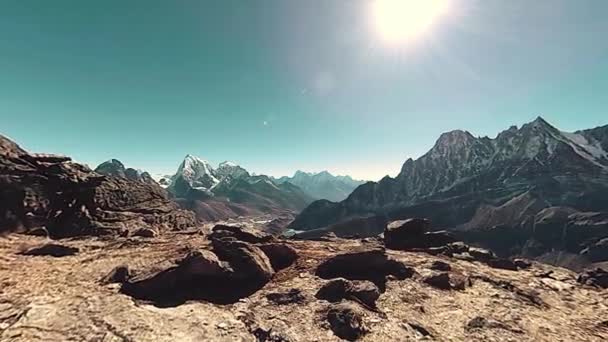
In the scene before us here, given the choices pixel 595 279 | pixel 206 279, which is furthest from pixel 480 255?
pixel 206 279

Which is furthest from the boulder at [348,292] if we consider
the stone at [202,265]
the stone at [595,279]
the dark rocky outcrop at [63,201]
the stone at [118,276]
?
the dark rocky outcrop at [63,201]

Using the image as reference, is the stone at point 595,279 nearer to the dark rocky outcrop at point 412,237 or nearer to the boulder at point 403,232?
the dark rocky outcrop at point 412,237

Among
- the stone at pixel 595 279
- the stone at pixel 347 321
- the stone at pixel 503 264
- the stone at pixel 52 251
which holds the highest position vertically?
the stone at pixel 52 251

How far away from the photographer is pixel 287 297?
2569cm

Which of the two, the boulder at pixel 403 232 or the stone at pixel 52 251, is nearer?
the stone at pixel 52 251

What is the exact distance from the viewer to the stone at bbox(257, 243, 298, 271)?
32875mm

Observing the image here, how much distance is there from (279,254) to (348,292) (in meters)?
9.36

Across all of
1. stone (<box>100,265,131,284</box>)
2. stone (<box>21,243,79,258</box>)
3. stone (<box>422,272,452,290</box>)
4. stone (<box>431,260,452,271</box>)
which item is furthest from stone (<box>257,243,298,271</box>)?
stone (<box>21,243,79,258</box>)

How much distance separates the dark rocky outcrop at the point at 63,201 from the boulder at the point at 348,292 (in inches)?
1184

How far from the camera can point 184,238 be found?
137ft

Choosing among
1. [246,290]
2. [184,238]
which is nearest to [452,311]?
[246,290]

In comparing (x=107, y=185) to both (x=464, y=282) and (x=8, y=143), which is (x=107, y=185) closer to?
(x=8, y=143)

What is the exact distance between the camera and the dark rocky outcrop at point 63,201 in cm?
4181

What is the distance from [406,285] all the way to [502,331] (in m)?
7.95
